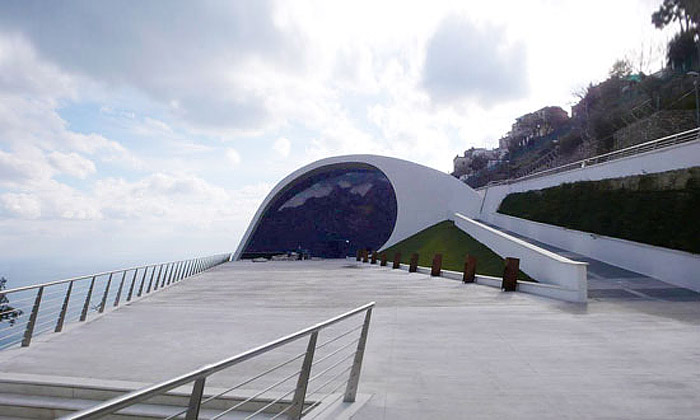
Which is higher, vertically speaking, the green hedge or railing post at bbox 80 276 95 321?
the green hedge

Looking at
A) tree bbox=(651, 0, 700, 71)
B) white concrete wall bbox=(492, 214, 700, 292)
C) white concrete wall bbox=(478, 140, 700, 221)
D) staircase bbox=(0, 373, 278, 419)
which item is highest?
tree bbox=(651, 0, 700, 71)

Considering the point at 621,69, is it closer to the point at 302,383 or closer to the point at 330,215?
the point at 330,215

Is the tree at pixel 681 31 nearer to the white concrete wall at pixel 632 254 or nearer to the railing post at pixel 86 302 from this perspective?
the white concrete wall at pixel 632 254

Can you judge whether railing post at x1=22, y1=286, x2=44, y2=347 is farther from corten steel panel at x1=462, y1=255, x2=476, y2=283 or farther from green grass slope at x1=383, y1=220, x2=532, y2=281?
green grass slope at x1=383, y1=220, x2=532, y2=281

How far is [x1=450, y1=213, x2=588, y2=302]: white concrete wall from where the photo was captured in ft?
30.4

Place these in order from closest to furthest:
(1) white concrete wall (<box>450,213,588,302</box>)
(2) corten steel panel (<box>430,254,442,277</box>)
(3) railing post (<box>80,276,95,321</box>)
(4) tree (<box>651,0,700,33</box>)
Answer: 1. (3) railing post (<box>80,276,95,321</box>)
2. (1) white concrete wall (<box>450,213,588,302</box>)
3. (2) corten steel panel (<box>430,254,442,277</box>)
4. (4) tree (<box>651,0,700,33</box>)

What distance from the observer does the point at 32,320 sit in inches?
271

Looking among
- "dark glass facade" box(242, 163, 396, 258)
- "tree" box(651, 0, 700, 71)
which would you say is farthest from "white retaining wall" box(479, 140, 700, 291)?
"tree" box(651, 0, 700, 71)

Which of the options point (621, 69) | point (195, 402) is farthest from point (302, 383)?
point (621, 69)

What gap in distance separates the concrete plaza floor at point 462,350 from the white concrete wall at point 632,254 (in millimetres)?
2446

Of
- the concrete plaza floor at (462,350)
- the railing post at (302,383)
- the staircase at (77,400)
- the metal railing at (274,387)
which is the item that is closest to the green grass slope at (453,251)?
the concrete plaza floor at (462,350)

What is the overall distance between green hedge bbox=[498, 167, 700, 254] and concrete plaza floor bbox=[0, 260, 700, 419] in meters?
3.79

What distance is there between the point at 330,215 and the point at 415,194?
25.4 ft

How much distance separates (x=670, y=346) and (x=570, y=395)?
8.52 feet
